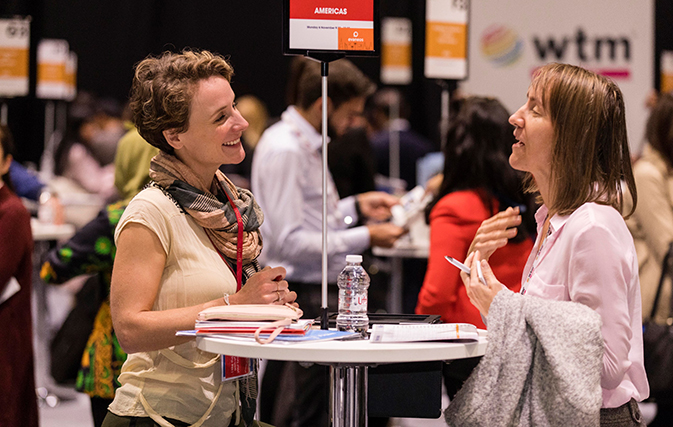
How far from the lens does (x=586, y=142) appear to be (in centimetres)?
188

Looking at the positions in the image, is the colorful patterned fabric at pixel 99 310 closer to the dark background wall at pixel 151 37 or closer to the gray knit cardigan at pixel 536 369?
the gray knit cardigan at pixel 536 369

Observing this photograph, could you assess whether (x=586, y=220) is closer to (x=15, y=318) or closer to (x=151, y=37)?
(x=15, y=318)

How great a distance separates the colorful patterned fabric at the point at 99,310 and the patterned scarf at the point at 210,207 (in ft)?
3.02

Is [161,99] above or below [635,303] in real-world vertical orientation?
above

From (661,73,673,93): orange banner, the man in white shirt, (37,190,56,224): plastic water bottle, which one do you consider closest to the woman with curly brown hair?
the man in white shirt

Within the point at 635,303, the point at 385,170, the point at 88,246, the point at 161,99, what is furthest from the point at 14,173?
the point at 635,303

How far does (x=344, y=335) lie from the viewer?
1.78 meters

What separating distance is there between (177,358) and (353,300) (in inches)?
18.3

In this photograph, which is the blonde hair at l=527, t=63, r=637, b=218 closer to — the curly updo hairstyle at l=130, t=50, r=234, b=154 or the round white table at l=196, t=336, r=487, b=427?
the round white table at l=196, t=336, r=487, b=427

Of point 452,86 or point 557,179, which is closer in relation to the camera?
point 557,179

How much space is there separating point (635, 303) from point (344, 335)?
0.71 metres

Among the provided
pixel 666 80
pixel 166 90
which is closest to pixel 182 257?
pixel 166 90

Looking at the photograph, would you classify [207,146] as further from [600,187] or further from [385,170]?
[385,170]

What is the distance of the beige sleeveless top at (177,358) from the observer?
1896 millimetres
